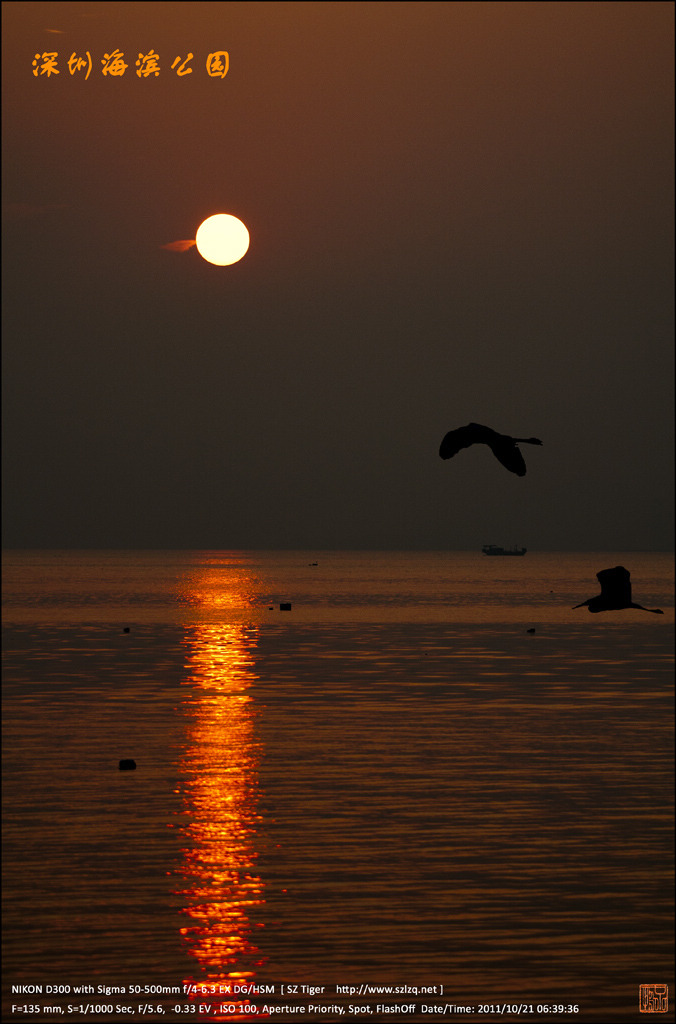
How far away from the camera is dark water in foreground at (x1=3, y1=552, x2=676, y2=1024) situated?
39062 mm

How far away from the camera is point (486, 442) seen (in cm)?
1229

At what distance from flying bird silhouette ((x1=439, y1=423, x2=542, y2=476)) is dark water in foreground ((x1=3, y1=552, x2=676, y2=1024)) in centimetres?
2772

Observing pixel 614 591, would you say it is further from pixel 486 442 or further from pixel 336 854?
pixel 336 854

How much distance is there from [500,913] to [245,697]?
50547mm

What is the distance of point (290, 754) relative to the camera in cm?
6788

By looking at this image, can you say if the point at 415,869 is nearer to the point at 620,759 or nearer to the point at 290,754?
the point at 290,754

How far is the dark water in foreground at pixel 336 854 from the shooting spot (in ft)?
128

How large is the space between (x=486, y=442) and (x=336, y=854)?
1545 inches

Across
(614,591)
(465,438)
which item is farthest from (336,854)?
(465,438)

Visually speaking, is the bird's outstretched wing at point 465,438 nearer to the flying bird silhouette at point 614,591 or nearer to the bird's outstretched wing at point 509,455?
the bird's outstretched wing at point 509,455

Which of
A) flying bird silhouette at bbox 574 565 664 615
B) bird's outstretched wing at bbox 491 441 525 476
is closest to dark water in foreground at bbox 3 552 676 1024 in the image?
flying bird silhouette at bbox 574 565 664 615

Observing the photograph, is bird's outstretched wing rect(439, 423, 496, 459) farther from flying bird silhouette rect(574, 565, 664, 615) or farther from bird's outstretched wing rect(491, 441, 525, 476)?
flying bird silhouette rect(574, 565, 664, 615)

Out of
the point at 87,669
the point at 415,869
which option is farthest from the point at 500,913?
the point at 87,669

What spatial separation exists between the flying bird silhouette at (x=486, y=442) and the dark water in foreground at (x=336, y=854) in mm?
27720
